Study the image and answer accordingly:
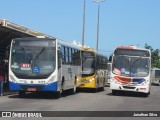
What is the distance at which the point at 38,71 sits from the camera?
2378 cm

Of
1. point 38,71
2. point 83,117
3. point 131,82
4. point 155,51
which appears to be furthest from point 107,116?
point 155,51

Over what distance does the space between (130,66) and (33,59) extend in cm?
783

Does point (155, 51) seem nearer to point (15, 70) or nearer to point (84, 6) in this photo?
point (84, 6)

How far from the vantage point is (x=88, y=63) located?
33.2 m

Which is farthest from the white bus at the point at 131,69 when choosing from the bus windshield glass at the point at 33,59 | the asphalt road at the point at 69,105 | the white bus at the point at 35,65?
the bus windshield glass at the point at 33,59

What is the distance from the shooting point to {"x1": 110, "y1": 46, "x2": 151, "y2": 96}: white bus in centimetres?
2958

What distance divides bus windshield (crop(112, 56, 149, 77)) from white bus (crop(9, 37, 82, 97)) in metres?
5.88

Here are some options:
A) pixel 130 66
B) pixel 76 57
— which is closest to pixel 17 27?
pixel 76 57

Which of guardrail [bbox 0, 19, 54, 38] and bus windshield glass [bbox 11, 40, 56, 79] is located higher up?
guardrail [bbox 0, 19, 54, 38]

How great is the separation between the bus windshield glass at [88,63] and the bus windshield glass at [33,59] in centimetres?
918

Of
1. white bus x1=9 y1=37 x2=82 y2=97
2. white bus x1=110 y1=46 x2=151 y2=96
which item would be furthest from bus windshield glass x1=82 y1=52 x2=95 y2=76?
white bus x1=9 y1=37 x2=82 y2=97

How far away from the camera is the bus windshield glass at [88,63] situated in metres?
33.1

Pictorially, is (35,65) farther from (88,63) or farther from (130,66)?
(88,63)

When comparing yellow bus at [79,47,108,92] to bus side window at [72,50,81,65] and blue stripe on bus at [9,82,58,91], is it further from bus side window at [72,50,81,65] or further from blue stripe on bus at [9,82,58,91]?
blue stripe on bus at [9,82,58,91]
